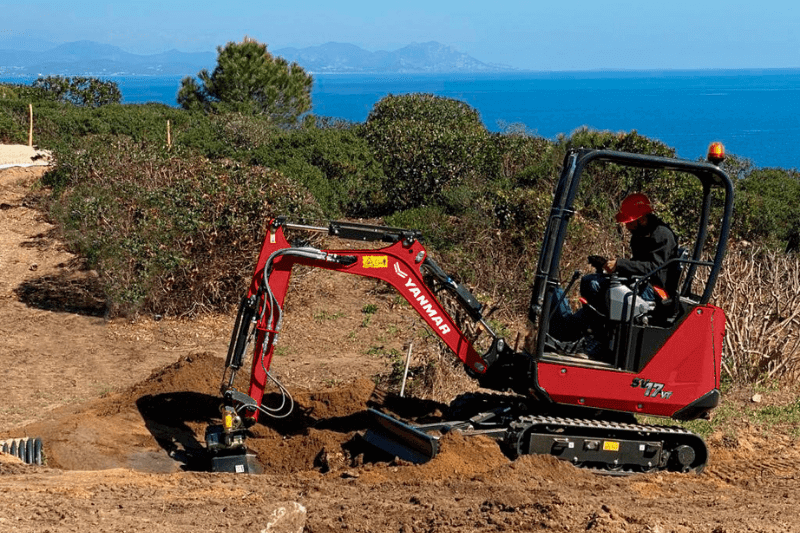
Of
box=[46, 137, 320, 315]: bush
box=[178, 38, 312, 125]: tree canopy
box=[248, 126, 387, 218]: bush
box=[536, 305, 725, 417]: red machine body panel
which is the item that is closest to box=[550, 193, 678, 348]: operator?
box=[536, 305, 725, 417]: red machine body panel

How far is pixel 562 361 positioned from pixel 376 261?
181 cm

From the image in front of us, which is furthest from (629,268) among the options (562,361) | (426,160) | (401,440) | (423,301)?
(426,160)

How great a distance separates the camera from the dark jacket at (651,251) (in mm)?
8516

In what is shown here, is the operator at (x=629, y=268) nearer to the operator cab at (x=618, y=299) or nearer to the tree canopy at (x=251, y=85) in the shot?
the operator cab at (x=618, y=299)

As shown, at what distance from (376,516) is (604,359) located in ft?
8.45

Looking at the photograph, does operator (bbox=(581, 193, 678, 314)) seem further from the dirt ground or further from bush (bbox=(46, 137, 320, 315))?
bush (bbox=(46, 137, 320, 315))

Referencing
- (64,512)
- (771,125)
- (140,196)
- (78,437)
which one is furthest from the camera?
(771,125)

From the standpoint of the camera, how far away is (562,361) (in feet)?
28.5

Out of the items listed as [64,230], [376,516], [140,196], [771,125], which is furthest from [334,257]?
[771,125]

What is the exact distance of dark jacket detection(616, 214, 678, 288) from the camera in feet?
27.9

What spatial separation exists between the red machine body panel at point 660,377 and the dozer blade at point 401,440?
109 centimetres

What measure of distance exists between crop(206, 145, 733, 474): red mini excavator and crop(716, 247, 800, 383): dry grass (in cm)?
325

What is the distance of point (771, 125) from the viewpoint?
409 ft

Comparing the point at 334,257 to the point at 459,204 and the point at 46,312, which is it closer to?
the point at 46,312
